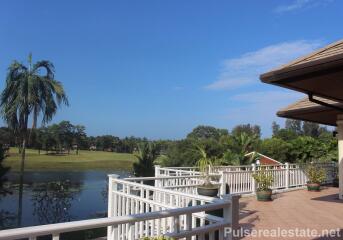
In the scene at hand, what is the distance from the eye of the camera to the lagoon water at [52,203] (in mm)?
12438

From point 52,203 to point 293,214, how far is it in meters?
10.0

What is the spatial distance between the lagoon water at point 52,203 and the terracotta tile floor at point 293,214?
6.13 m

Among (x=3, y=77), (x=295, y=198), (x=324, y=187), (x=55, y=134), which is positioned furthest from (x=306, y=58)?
(x=55, y=134)

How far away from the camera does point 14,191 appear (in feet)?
52.1

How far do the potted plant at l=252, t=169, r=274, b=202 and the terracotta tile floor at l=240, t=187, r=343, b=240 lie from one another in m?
0.23

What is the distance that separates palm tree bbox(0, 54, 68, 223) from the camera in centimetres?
1330

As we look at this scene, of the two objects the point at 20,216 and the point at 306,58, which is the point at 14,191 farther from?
the point at 306,58

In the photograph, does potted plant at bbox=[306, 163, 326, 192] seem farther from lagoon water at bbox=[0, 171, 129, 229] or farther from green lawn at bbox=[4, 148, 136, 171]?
green lawn at bbox=[4, 148, 136, 171]

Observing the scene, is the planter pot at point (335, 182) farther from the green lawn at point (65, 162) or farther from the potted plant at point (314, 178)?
the green lawn at point (65, 162)

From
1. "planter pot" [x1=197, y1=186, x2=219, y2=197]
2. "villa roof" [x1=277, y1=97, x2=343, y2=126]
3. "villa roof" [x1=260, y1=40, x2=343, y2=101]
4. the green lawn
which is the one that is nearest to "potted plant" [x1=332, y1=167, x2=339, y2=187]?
"villa roof" [x1=277, y1=97, x2=343, y2=126]

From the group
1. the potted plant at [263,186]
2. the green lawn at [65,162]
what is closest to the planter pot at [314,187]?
the potted plant at [263,186]

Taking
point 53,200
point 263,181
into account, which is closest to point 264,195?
point 263,181

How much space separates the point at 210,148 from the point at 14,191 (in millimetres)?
14632

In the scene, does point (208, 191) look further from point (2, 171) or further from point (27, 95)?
point (2, 171)
